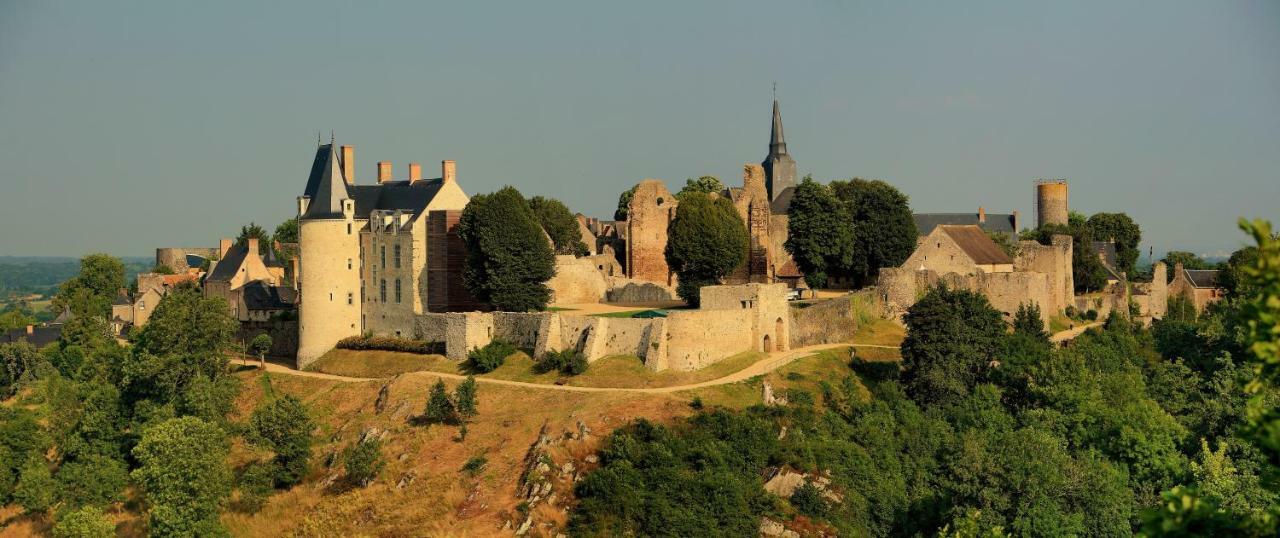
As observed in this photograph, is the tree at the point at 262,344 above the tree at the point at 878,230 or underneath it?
underneath

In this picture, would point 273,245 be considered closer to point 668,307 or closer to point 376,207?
point 376,207

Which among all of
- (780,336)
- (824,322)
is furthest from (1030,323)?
(780,336)

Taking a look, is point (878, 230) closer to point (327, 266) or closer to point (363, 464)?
point (327, 266)

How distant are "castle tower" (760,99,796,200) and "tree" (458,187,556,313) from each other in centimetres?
2702

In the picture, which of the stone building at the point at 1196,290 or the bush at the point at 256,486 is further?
the stone building at the point at 1196,290

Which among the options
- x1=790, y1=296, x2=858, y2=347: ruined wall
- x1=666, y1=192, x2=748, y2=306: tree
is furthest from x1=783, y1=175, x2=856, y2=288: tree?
x1=790, y1=296, x2=858, y2=347: ruined wall

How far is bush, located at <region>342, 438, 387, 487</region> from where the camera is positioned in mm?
38969

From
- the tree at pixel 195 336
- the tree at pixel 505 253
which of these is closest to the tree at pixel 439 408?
the tree at pixel 505 253

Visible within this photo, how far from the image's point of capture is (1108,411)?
4181 centimetres

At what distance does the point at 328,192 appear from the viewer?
53.0 meters

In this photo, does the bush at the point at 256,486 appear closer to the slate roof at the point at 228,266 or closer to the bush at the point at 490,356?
the bush at the point at 490,356

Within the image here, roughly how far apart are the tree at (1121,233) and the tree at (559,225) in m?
34.9

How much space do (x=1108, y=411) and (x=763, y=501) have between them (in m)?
13.7

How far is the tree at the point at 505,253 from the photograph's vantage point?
163 ft
